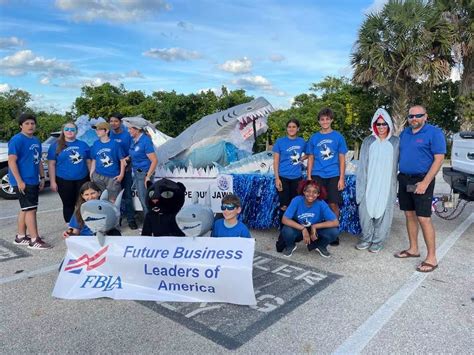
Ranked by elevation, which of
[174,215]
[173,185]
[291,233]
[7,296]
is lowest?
[7,296]

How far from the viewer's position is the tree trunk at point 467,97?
17184mm

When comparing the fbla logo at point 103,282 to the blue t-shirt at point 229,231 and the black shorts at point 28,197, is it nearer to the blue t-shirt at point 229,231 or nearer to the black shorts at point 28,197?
the blue t-shirt at point 229,231

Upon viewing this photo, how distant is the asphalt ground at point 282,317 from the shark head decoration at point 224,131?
2.75 meters

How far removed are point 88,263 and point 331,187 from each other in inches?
111

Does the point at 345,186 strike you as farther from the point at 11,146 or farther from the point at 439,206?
the point at 11,146

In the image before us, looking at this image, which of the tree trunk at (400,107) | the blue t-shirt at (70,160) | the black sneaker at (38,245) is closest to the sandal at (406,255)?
the blue t-shirt at (70,160)

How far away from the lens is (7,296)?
11.3ft

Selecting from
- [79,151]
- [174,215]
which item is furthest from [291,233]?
[79,151]

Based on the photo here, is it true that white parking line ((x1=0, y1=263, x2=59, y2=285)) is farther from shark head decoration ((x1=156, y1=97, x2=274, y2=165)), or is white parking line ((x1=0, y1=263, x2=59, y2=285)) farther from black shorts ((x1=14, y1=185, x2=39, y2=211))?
shark head decoration ((x1=156, y1=97, x2=274, y2=165))

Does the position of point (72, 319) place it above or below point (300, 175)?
below

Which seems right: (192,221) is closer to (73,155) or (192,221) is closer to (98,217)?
(98,217)

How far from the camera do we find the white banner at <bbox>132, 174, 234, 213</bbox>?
559cm

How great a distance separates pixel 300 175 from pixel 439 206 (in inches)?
148

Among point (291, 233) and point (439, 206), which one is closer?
point (291, 233)
